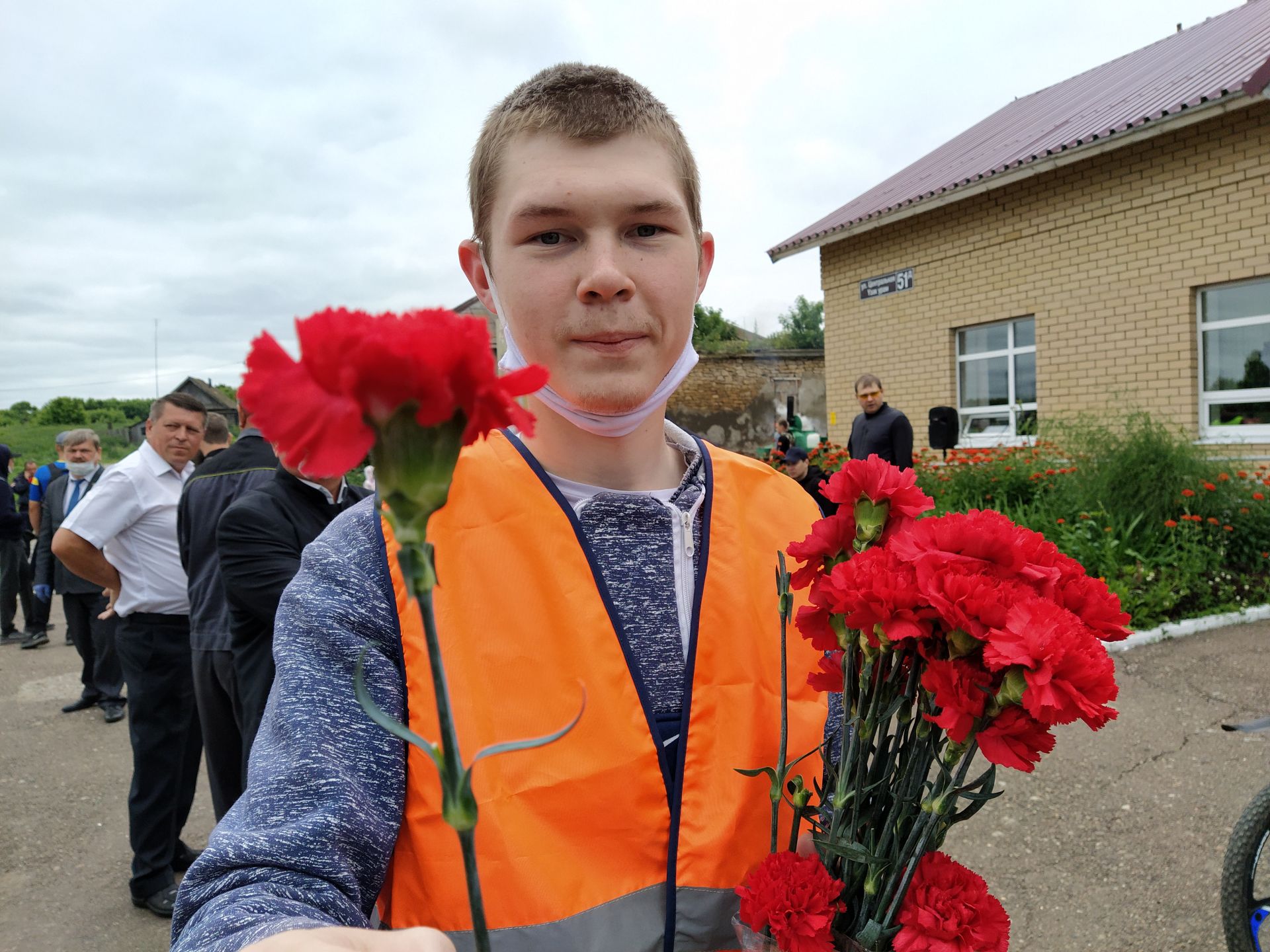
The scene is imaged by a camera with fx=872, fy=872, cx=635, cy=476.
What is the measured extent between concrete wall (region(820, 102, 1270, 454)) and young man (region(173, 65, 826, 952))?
970 centimetres

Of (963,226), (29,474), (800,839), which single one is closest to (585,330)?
(800,839)

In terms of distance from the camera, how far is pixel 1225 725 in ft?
10.5

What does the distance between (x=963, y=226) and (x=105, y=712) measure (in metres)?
11.1

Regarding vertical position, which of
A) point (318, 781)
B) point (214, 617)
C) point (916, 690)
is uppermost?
point (916, 690)

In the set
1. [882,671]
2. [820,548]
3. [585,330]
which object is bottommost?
[882,671]

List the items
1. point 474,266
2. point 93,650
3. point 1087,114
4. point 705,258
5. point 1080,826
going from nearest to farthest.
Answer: point 474,266 → point 705,258 → point 1080,826 → point 93,650 → point 1087,114

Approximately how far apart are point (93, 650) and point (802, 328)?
69.0 metres

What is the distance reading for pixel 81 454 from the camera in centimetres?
807

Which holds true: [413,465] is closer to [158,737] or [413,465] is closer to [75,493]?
[158,737]

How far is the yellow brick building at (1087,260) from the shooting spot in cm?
891

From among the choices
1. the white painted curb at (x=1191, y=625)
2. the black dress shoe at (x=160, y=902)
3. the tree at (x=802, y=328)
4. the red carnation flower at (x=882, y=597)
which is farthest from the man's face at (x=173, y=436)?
the tree at (x=802, y=328)

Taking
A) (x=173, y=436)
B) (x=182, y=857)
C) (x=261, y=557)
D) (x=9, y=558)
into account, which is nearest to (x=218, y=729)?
(x=182, y=857)

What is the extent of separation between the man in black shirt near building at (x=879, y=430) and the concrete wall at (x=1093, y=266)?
3341 millimetres

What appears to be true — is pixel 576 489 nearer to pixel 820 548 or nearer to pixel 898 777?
pixel 820 548
